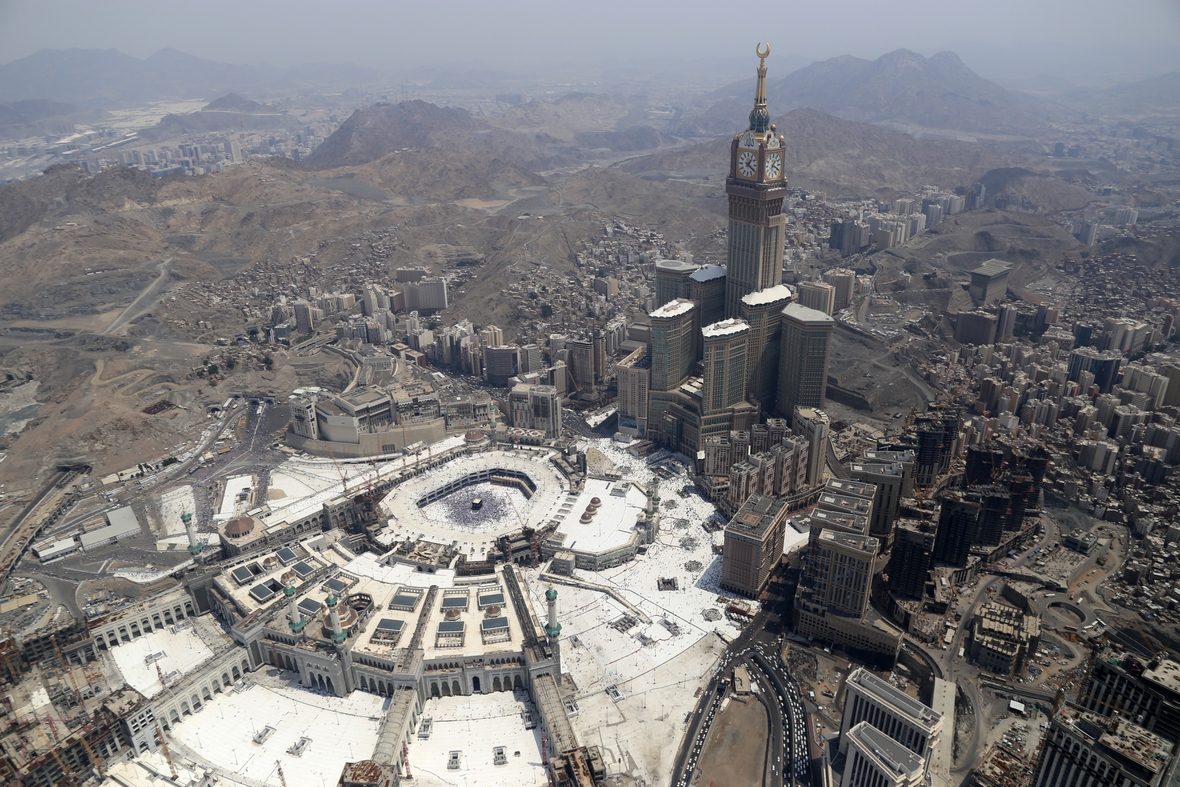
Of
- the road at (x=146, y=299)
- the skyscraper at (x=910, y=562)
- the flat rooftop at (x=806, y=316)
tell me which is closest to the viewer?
the skyscraper at (x=910, y=562)

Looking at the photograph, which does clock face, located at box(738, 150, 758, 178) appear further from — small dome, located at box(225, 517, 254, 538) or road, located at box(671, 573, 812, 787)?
small dome, located at box(225, 517, 254, 538)

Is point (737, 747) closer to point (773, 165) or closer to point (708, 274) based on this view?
point (708, 274)

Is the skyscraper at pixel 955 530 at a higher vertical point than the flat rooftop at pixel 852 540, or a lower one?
lower

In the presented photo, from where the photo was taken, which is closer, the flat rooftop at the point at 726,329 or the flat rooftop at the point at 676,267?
the flat rooftop at the point at 726,329

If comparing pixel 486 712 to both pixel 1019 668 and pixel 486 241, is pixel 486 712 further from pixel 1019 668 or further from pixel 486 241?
pixel 486 241

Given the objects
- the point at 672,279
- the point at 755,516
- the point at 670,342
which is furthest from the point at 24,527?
the point at 672,279

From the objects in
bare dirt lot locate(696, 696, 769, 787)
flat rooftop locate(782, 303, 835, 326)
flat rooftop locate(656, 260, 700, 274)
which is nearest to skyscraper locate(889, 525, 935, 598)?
bare dirt lot locate(696, 696, 769, 787)

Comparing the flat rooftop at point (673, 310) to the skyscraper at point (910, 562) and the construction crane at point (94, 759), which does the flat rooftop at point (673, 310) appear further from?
the construction crane at point (94, 759)

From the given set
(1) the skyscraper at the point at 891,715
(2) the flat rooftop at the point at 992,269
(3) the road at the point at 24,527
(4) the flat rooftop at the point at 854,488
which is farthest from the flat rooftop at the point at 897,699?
(2) the flat rooftop at the point at 992,269
